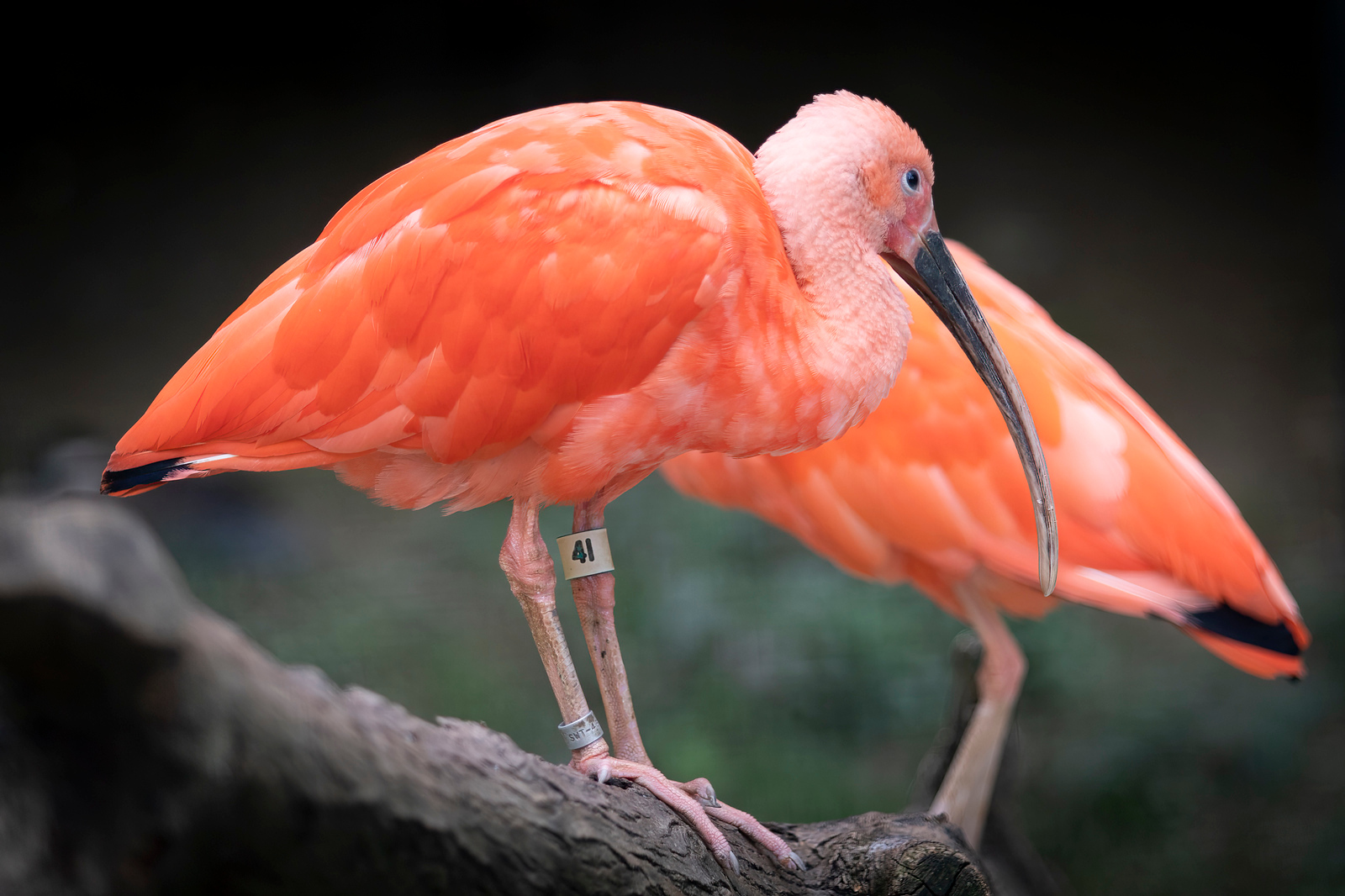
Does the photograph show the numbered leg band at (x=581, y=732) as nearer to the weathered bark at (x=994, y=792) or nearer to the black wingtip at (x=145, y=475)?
the black wingtip at (x=145, y=475)

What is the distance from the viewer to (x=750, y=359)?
126 centimetres

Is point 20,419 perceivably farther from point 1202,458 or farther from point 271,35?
point 1202,458

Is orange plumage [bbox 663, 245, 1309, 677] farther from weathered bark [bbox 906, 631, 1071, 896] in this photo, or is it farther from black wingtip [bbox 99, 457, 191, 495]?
black wingtip [bbox 99, 457, 191, 495]

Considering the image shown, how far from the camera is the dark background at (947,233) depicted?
2576 millimetres

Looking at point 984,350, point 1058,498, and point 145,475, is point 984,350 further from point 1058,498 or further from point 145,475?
point 145,475

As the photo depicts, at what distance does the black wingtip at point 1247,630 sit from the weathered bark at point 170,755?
5.53 feet

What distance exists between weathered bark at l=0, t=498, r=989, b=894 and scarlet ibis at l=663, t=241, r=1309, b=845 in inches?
51.6

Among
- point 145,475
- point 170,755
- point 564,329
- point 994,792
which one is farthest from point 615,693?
point 994,792

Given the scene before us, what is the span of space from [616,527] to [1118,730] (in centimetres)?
171

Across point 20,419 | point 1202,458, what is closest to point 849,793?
point 1202,458

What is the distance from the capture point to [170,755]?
2.28ft

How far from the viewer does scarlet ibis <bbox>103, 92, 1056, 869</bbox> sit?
1.23m

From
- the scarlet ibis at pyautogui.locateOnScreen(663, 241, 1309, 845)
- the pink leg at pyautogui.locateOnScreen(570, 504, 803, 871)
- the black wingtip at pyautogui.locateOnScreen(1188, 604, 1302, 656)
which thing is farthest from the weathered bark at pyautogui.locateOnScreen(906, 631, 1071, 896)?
the pink leg at pyautogui.locateOnScreen(570, 504, 803, 871)

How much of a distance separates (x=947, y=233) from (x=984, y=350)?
1.70 m
